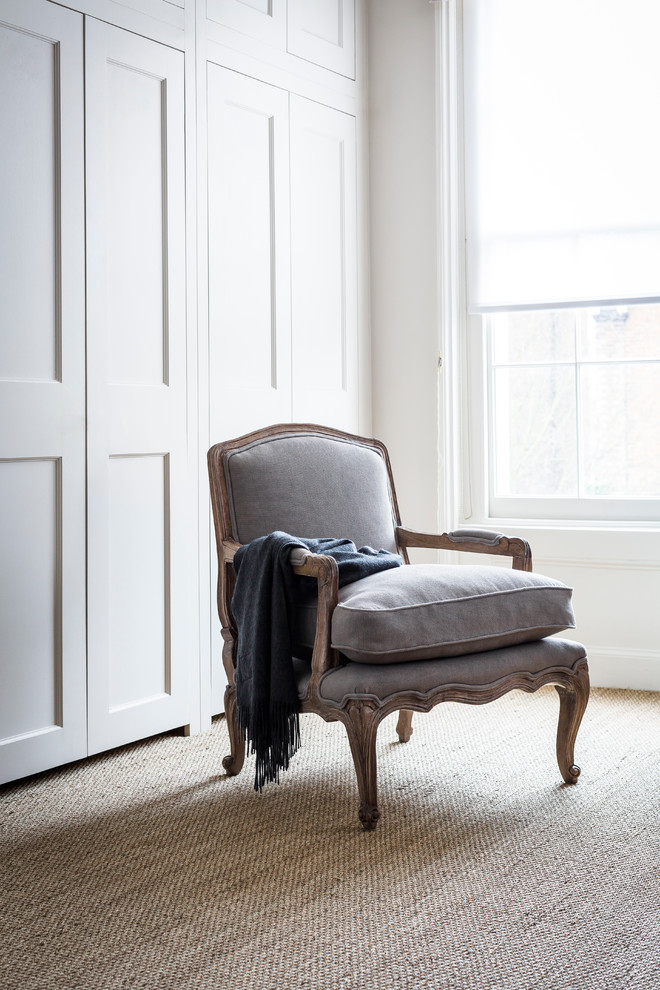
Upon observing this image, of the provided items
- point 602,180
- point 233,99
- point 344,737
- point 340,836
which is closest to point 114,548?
point 344,737

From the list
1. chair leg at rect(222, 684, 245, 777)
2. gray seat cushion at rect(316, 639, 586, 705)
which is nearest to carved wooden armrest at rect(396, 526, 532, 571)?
gray seat cushion at rect(316, 639, 586, 705)

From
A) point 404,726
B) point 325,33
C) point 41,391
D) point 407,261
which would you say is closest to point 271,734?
point 404,726

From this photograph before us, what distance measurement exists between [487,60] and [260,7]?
86 cm

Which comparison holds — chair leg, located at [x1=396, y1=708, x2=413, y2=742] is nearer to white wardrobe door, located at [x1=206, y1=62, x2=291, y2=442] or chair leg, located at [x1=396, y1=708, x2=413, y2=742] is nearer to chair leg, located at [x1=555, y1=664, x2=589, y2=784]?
chair leg, located at [x1=555, y1=664, x2=589, y2=784]

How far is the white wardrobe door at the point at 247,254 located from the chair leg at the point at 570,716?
1.30 meters

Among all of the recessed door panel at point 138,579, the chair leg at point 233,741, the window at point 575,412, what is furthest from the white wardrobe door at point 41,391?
the window at point 575,412

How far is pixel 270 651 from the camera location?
2082mm

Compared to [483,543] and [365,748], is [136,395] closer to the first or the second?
[483,543]

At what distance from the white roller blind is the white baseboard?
1.22 metres

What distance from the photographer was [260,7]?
3.03 meters

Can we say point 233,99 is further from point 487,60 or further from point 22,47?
point 487,60

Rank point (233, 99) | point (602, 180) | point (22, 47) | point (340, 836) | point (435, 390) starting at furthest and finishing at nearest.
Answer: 1. point (435, 390)
2. point (602, 180)
3. point (233, 99)
4. point (22, 47)
5. point (340, 836)

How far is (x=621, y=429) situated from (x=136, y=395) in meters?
1.74

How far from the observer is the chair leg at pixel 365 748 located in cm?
192
